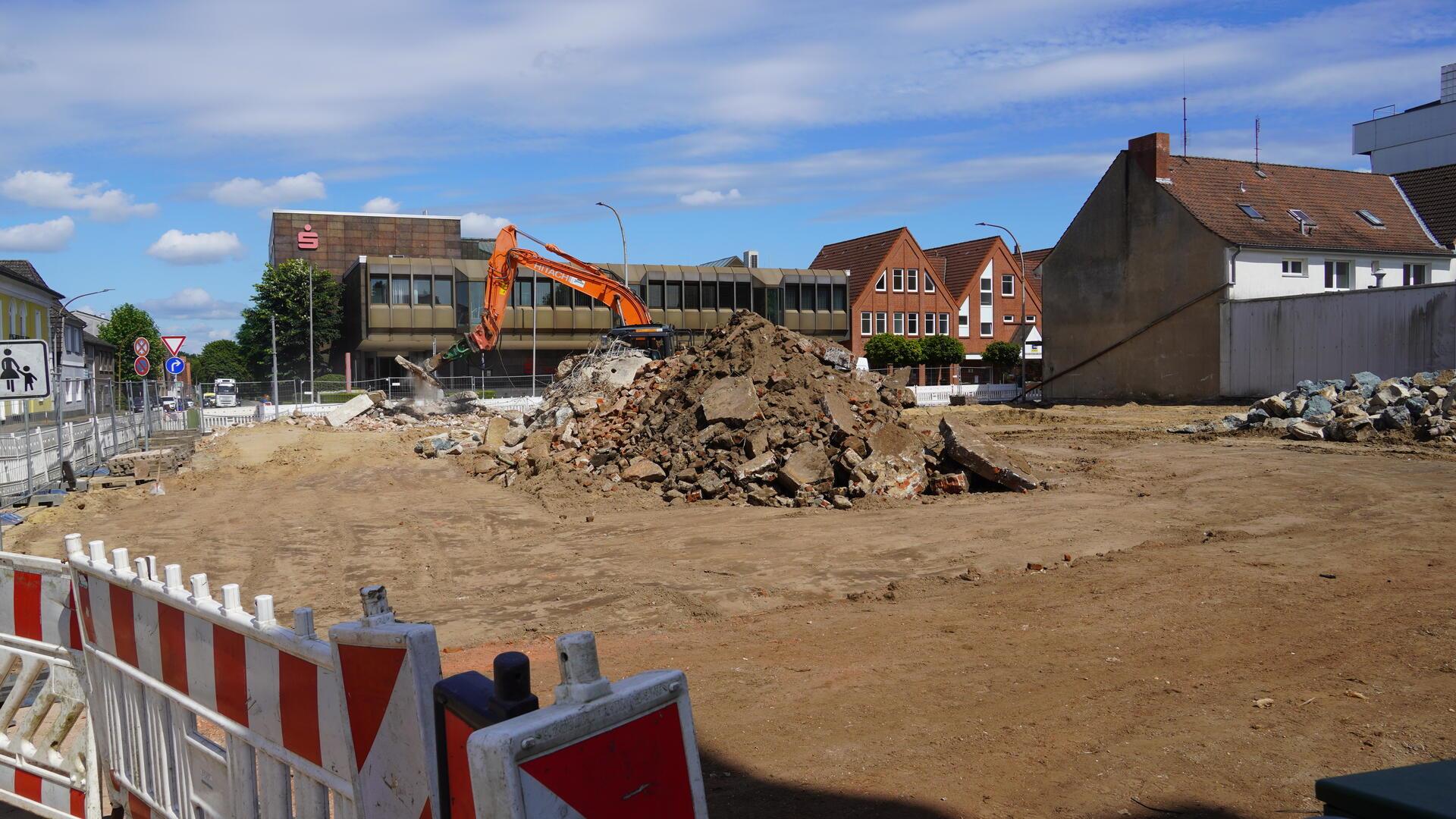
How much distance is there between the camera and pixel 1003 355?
197 feet

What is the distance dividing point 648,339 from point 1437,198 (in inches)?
1548

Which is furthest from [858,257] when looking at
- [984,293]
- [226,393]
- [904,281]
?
[226,393]

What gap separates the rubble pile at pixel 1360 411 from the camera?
20.9 metres

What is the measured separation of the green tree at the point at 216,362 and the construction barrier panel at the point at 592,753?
115077 mm

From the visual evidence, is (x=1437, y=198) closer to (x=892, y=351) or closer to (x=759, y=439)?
(x=892, y=351)

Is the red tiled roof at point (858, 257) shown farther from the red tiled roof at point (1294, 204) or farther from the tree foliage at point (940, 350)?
the red tiled roof at point (1294, 204)

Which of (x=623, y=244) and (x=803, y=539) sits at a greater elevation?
(x=623, y=244)

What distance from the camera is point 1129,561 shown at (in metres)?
10.5

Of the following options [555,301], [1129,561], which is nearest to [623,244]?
[555,301]

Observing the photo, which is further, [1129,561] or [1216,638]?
[1129,561]

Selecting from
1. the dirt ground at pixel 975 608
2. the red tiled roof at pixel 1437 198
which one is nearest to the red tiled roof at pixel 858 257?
the red tiled roof at pixel 1437 198

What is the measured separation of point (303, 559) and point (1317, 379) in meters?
33.1

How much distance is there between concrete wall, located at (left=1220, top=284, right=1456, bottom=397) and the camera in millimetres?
31359

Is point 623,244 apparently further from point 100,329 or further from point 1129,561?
point 100,329
